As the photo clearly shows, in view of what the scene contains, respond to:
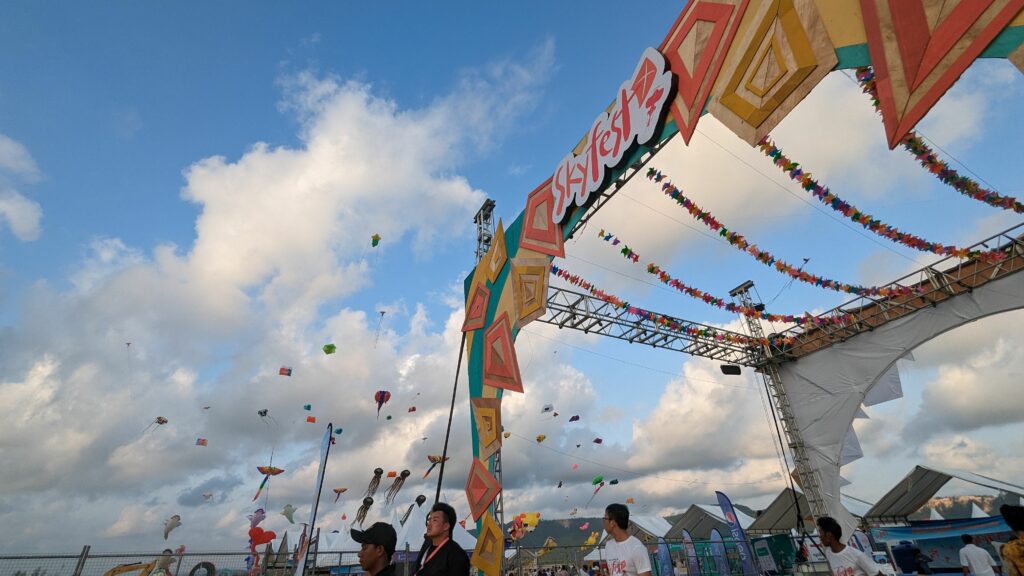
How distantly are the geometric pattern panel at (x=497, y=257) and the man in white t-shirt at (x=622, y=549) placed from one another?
542 cm

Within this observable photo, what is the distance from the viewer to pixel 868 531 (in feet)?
53.1

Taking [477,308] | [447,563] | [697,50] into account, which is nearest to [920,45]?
[697,50]

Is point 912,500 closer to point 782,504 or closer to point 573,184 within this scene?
point 782,504

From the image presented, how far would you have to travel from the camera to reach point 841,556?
392 centimetres

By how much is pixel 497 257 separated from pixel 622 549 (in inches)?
235

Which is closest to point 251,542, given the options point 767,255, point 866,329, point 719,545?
point 767,255

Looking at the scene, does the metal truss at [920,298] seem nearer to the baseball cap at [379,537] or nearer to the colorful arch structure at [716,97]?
the colorful arch structure at [716,97]

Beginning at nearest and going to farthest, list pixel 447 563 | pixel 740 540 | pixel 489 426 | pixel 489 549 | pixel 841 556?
pixel 447 563, pixel 841 556, pixel 489 549, pixel 489 426, pixel 740 540

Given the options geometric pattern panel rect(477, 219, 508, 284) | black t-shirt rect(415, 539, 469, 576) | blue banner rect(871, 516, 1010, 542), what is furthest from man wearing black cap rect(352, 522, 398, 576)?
blue banner rect(871, 516, 1010, 542)

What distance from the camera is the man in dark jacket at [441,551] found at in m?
2.79

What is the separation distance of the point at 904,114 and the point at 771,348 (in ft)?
37.8

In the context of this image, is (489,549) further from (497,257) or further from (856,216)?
(856,216)

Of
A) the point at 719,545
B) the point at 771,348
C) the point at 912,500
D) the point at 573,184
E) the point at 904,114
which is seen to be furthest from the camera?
the point at 912,500

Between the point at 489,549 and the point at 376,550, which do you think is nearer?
the point at 376,550
